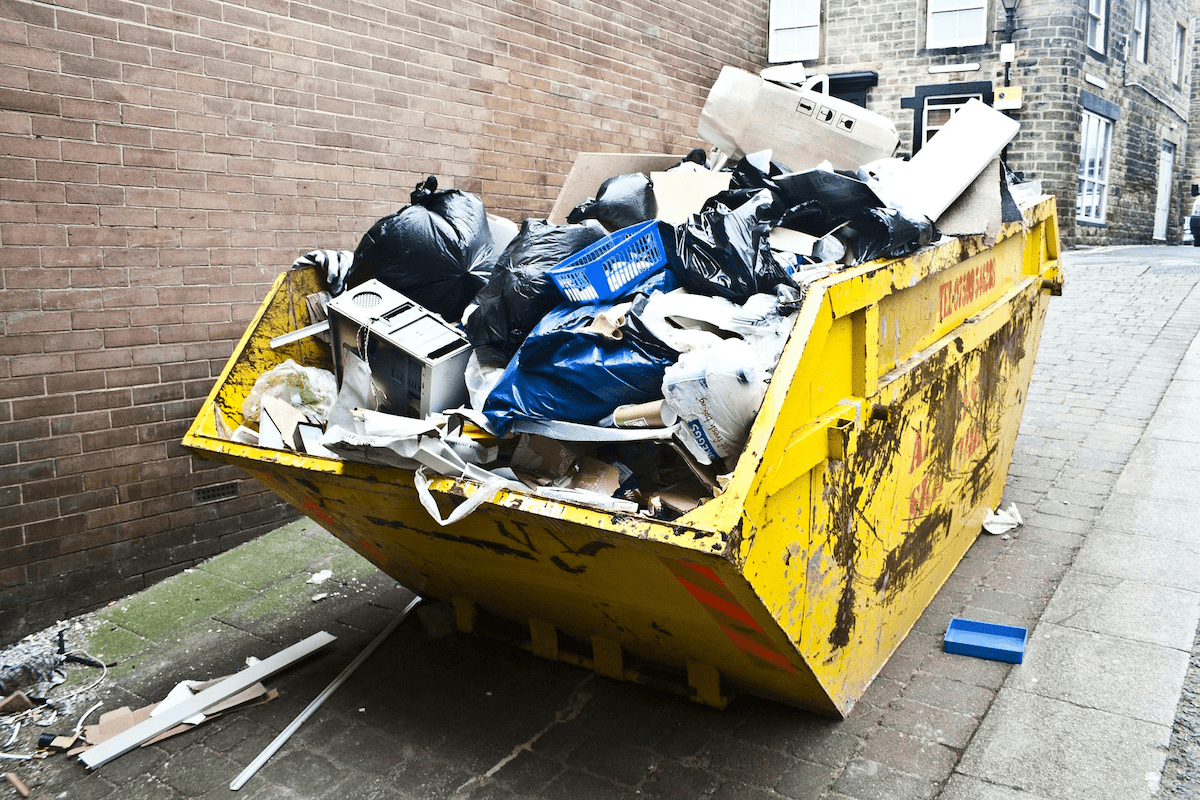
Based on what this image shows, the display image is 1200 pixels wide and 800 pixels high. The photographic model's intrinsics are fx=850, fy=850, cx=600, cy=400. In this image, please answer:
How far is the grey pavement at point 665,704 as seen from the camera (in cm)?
241

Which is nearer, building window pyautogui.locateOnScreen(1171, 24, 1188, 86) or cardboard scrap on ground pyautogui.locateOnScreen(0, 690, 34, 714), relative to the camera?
cardboard scrap on ground pyautogui.locateOnScreen(0, 690, 34, 714)

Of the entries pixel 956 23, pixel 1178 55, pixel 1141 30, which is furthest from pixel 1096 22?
pixel 1178 55

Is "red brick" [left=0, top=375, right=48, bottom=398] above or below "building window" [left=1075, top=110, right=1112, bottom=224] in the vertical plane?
below

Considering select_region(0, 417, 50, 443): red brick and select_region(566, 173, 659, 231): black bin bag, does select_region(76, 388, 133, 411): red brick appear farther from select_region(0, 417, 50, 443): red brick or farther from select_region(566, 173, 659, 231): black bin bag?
select_region(566, 173, 659, 231): black bin bag

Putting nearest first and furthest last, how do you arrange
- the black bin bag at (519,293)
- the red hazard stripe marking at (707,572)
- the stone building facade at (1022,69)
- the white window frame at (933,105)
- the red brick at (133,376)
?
the red hazard stripe marking at (707,572) < the black bin bag at (519,293) < the red brick at (133,376) < the stone building facade at (1022,69) < the white window frame at (933,105)

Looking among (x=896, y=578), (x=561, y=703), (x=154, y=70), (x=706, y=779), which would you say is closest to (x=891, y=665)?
(x=896, y=578)

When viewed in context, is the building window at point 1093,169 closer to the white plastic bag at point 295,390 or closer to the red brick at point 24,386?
the white plastic bag at point 295,390

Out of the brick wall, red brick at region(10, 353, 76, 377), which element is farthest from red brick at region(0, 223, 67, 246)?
red brick at region(10, 353, 76, 377)

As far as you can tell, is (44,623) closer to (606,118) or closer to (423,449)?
(423,449)

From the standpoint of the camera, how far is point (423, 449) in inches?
81.7

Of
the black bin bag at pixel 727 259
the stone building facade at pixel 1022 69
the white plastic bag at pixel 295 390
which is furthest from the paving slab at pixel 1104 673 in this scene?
the stone building facade at pixel 1022 69

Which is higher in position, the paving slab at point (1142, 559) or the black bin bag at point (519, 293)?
the black bin bag at point (519, 293)

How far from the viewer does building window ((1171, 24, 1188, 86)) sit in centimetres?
1832

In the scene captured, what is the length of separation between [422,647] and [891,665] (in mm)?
1718
